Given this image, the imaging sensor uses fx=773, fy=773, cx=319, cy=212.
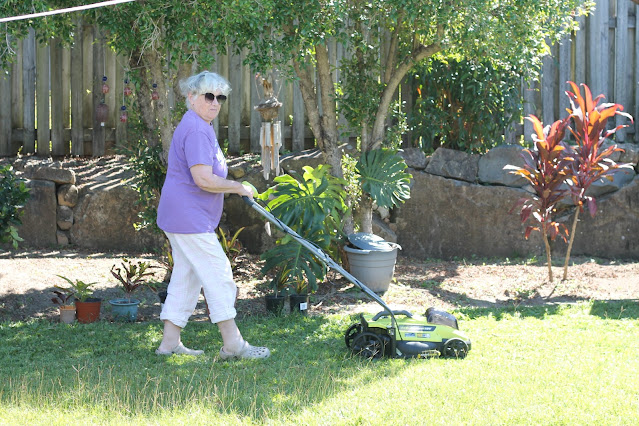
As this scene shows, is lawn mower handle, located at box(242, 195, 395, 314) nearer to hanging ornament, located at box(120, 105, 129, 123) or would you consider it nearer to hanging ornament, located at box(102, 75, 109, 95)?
hanging ornament, located at box(120, 105, 129, 123)

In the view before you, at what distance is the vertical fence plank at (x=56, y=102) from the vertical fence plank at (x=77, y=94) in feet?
0.48

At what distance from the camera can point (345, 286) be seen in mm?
7168

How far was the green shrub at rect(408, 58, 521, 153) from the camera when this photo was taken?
869 centimetres

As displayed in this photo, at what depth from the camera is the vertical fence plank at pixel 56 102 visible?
9328mm

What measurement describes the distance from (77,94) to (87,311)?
4.27m

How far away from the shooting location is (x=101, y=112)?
9.11 metres

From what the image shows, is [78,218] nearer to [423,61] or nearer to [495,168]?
[423,61]

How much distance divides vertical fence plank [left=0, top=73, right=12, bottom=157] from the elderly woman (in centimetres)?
541

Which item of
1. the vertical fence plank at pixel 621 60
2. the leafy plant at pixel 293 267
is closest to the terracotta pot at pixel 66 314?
the leafy plant at pixel 293 267

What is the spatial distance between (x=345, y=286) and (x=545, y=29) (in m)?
3.01

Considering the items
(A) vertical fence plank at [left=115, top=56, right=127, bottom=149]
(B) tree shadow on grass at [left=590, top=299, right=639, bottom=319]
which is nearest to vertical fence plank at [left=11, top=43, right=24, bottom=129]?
(A) vertical fence plank at [left=115, top=56, right=127, bottom=149]

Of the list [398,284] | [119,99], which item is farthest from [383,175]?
[119,99]

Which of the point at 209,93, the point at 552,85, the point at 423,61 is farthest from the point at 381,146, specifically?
the point at 209,93

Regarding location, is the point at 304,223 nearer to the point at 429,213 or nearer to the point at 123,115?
the point at 429,213
